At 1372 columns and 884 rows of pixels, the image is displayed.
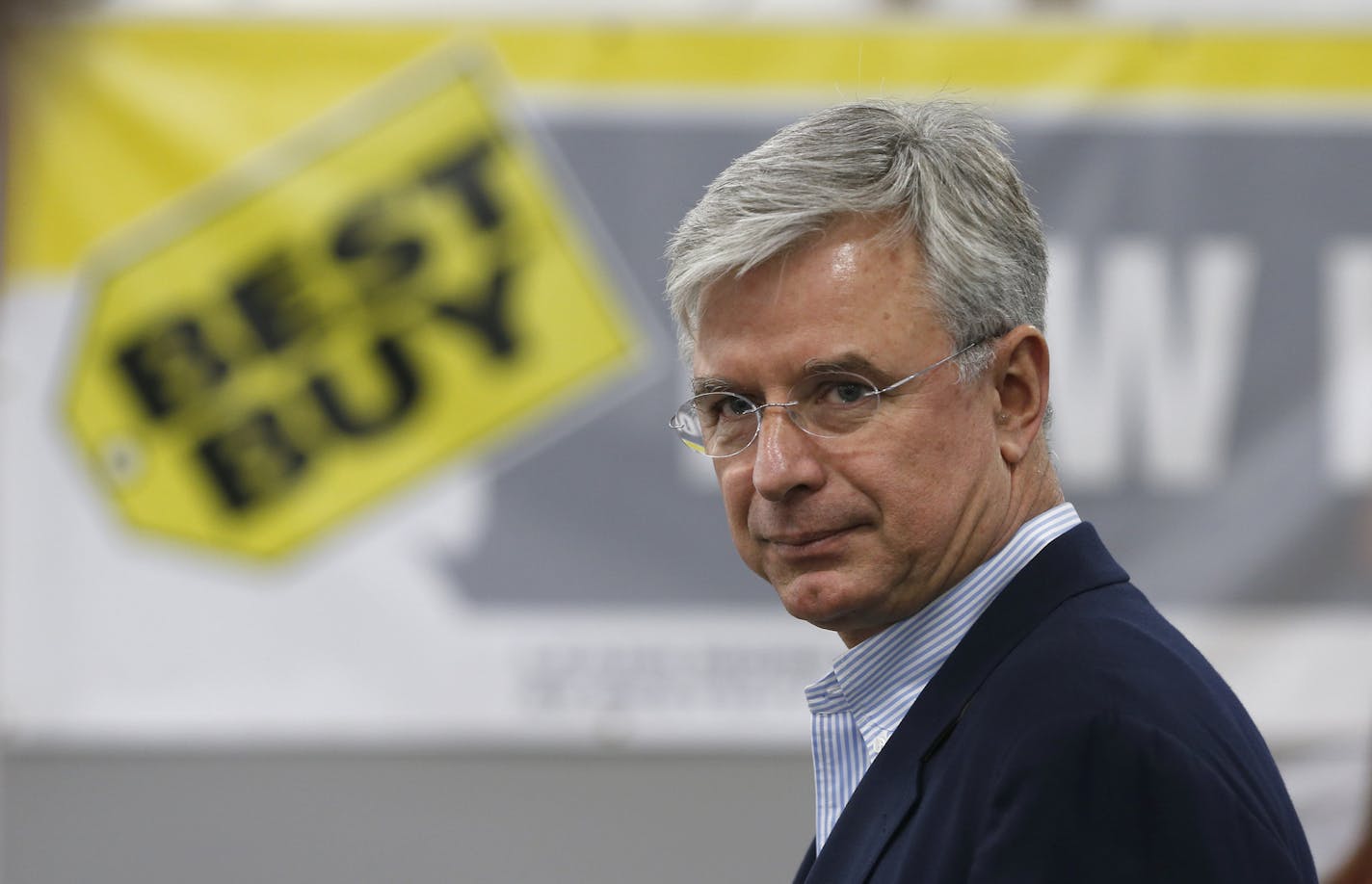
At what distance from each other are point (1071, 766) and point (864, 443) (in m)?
0.33

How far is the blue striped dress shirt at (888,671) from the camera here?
3.64 feet

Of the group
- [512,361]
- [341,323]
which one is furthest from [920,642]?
[341,323]

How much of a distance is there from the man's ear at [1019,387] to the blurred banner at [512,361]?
1.67 meters

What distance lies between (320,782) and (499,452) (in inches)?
28.7

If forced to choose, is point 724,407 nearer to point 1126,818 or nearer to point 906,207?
point 906,207

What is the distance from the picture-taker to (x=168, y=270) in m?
2.86

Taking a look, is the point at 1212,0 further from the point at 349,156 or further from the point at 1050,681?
the point at 1050,681

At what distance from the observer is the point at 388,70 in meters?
2.87

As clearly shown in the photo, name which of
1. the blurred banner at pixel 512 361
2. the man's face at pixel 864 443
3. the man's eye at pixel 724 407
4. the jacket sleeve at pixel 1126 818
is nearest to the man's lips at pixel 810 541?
the man's face at pixel 864 443

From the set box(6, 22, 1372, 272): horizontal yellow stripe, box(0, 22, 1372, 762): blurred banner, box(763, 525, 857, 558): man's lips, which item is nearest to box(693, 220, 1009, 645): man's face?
box(763, 525, 857, 558): man's lips

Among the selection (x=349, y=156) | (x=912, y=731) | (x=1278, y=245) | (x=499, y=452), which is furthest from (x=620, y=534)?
(x=912, y=731)

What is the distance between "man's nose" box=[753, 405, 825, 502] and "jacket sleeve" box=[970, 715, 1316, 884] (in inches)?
12.6

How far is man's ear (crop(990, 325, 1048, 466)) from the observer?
115cm

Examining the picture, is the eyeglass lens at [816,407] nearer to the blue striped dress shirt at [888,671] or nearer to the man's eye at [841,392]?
the man's eye at [841,392]
